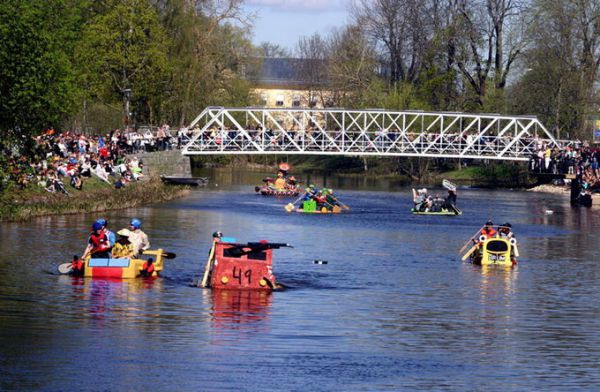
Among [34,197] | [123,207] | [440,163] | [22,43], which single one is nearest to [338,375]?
[22,43]

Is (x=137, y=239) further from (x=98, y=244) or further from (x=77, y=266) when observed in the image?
(x=77, y=266)

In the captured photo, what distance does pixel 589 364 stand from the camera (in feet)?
90.4

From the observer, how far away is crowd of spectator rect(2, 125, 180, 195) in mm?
54094

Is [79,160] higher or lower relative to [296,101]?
lower

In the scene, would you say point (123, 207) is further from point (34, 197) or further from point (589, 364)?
point (589, 364)

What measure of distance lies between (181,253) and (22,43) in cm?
1332

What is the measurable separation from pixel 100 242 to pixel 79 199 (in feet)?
82.2

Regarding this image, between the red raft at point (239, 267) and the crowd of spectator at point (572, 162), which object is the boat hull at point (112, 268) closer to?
the red raft at point (239, 267)

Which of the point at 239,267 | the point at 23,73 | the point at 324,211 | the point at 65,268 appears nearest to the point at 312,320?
the point at 239,267

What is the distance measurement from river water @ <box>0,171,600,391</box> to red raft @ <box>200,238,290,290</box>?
538 mm

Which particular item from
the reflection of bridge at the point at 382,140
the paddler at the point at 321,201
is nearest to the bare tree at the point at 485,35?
the reflection of bridge at the point at 382,140

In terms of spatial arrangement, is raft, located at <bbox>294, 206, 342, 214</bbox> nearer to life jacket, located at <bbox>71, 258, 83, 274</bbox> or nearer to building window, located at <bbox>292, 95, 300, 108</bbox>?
life jacket, located at <bbox>71, 258, 83, 274</bbox>

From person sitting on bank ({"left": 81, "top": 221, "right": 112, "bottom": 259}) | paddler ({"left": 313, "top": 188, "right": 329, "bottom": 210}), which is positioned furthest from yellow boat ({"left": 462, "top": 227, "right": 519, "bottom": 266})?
paddler ({"left": 313, "top": 188, "right": 329, "bottom": 210})

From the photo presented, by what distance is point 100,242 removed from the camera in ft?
122
